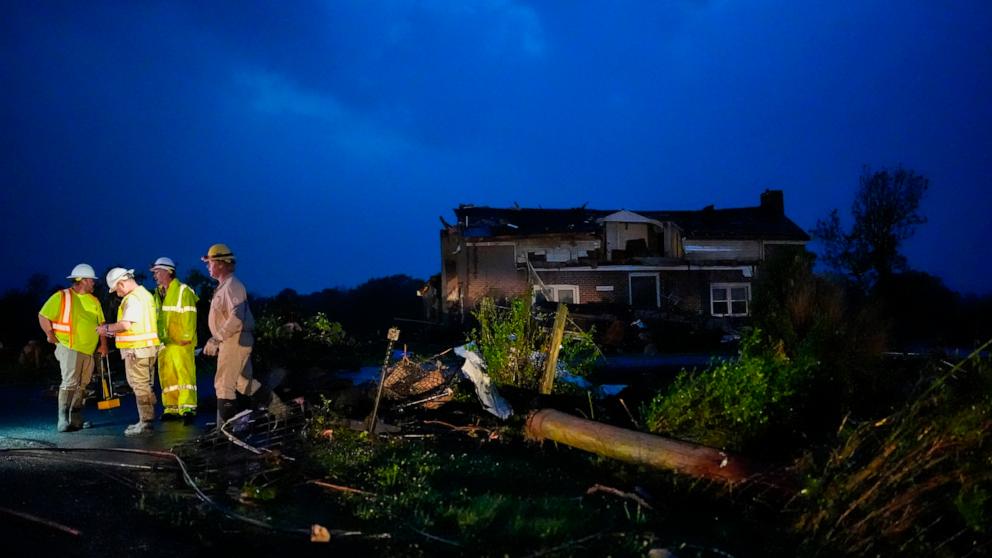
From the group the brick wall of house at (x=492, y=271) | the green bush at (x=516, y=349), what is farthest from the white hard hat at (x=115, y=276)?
the brick wall of house at (x=492, y=271)

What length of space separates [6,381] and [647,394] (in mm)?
13719

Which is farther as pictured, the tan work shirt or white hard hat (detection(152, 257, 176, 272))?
white hard hat (detection(152, 257, 176, 272))

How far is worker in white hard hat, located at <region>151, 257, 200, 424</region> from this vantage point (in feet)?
29.8

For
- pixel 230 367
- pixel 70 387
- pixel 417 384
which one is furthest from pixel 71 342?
pixel 417 384

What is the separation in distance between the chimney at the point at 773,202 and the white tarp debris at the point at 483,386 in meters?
31.3

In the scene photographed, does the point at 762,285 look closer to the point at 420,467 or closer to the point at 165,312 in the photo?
the point at 420,467

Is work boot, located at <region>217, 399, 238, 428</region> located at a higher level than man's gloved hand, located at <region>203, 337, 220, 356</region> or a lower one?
lower

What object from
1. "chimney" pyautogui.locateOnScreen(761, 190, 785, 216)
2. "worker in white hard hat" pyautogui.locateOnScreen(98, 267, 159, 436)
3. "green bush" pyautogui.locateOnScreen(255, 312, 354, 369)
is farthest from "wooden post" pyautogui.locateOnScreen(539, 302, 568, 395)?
"chimney" pyautogui.locateOnScreen(761, 190, 785, 216)

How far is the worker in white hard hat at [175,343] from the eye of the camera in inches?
358

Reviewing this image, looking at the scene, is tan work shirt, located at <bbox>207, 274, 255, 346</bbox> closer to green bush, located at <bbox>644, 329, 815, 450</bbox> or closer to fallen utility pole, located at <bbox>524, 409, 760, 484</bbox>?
fallen utility pole, located at <bbox>524, 409, 760, 484</bbox>

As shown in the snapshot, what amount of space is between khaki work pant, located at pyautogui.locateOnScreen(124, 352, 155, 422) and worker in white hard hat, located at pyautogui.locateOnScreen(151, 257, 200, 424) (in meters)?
0.43

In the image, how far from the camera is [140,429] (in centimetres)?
830

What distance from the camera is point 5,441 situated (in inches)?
311

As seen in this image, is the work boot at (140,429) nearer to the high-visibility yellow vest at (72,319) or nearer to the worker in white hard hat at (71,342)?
the worker in white hard hat at (71,342)
